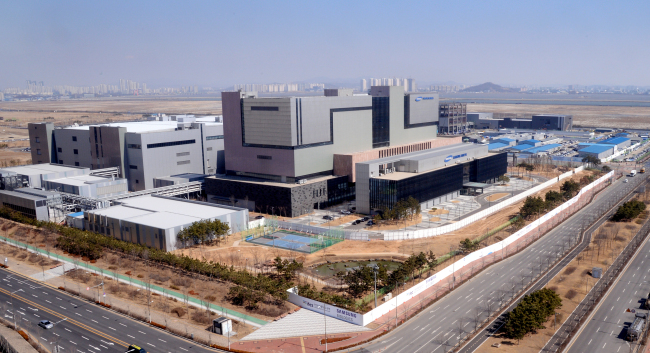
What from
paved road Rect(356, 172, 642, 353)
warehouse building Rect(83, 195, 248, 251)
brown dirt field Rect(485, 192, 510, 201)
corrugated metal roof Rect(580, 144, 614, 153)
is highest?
corrugated metal roof Rect(580, 144, 614, 153)

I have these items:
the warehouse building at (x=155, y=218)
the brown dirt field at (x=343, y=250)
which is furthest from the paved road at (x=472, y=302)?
the warehouse building at (x=155, y=218)

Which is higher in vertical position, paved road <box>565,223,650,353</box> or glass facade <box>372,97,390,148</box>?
glass facade <box>372,97,390,148</box>

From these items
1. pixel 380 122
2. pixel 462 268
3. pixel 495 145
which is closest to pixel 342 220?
pixel 462 268

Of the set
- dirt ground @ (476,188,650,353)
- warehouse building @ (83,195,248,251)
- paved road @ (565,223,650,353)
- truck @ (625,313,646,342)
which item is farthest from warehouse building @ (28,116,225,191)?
truck @ (625,313,646,342)

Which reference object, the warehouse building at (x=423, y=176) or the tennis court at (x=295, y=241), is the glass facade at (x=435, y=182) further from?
the tennis court at (x=295, y=241)

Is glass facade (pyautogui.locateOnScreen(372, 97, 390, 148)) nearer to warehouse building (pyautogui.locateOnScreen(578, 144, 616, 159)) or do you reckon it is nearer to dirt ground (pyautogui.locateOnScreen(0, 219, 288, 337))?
dirt ground (pyautogui.locateOnScreen(0, 219, 288, 337))

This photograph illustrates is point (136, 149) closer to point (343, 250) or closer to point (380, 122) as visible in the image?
point (380, 122)
